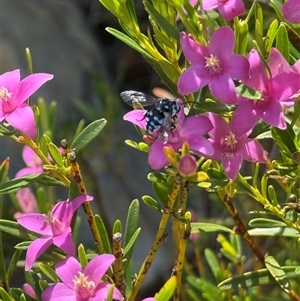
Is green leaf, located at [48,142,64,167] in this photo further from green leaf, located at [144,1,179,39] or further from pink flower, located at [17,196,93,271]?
green leaf, located at [144,1,179,39]

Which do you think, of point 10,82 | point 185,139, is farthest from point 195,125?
point 10,82

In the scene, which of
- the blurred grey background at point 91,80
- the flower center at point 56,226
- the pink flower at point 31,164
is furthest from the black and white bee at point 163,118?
the blurred grey background at point 91,80

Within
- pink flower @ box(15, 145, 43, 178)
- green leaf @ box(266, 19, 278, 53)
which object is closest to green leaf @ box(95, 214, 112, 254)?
green leaf @ box(266, 19, 278, 53)

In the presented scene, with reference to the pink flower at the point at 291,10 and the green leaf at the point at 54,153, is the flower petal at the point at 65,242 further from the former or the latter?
the pink flower at the point at 291,10

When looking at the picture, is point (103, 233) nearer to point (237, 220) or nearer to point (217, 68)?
point (237, 220)

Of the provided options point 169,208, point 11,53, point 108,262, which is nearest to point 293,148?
point 169,208
